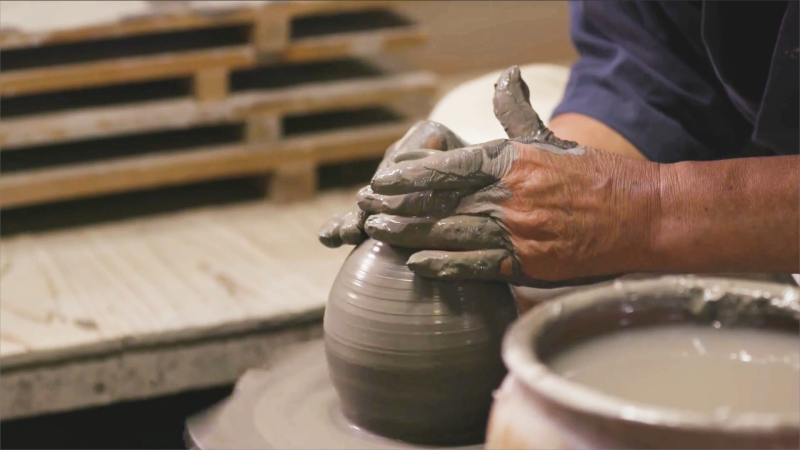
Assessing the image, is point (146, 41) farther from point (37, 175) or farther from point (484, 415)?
point (484, 415)

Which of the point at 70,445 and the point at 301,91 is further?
the point at 301,91

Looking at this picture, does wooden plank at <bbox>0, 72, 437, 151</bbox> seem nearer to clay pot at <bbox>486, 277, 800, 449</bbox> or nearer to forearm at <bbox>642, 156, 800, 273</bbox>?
forearm at <bbox>642, 156, 800, 273</bbox>

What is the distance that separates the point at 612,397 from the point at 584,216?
50cm

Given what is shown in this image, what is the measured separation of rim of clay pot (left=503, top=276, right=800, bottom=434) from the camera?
738 millimetres

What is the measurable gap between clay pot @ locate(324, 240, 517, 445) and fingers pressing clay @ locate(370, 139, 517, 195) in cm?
12

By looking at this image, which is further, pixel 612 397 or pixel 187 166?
pixel 187 166

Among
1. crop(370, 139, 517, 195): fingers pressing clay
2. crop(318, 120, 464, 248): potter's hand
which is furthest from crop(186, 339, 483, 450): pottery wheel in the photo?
crop(370, 139, 517, 195): fingers pressing clay

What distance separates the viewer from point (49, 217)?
255 cm

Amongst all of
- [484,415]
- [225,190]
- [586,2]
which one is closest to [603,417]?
[484,415]

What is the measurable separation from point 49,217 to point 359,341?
5.10ft

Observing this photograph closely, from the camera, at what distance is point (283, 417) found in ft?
4.39

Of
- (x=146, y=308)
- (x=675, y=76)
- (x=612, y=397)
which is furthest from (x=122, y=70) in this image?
(x=612, y=397)

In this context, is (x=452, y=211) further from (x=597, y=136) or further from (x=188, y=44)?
(x=188, y=44)

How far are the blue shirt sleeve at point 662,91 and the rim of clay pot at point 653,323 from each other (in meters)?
0.83
